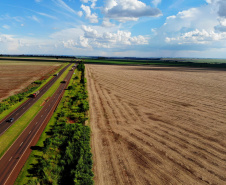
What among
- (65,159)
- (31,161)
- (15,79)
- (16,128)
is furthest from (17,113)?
(15,79)

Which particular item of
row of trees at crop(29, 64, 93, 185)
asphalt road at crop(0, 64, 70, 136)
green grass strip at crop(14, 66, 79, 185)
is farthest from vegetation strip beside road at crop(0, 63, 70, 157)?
row of trees at crop(29, 64, 93, 185)

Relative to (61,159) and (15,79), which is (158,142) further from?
(15,79)

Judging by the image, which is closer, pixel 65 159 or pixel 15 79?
pixel 65 159

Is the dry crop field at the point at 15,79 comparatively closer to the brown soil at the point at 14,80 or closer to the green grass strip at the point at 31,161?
the brown soil at the point at 14,80

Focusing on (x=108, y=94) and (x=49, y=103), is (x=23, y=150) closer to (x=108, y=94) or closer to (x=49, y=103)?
(x=49, y=103)

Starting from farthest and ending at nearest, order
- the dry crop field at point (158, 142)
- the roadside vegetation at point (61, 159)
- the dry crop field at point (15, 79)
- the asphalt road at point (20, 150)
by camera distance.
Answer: the dry crop field at point (15, 79) < the asphalt road at point (20, 150) < the dry crop field at point (158, 142) < the roadside vegetation at point (61, 159)

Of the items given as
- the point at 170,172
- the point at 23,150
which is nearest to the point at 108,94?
the point at 23,150

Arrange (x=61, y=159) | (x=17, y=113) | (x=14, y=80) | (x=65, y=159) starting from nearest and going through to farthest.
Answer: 1. (x=65, y=159)
2. (x=61, y=159)
3. (x=17, y=113)
4. (x=14, y=80)

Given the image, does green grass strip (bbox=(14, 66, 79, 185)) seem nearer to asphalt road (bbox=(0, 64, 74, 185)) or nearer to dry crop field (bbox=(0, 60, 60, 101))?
asphalt road (bbox=(0, 64, 74, 185))

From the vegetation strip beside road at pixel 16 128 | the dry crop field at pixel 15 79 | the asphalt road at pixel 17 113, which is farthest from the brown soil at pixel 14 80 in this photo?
the vegetation strip beside road at pixel 16 128
